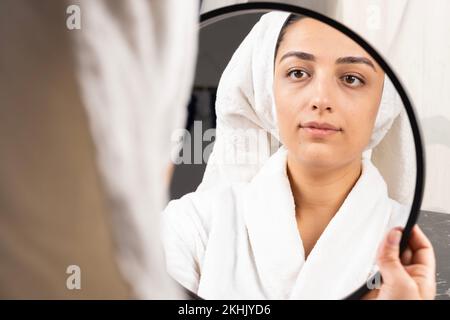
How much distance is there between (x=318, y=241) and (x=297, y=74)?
0.60ft

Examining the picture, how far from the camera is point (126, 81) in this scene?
23 cm

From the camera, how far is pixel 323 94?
0.54 meters

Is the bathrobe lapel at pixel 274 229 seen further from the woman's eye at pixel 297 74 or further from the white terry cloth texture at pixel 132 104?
the white terry cloth texture at pixel 132 104

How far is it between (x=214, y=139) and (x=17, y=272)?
13.5 inches

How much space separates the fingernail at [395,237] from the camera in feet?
1.73

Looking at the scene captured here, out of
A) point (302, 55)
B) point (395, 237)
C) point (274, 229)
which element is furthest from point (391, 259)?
point (302, 55)

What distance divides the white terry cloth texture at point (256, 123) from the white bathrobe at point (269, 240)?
0.04 ft

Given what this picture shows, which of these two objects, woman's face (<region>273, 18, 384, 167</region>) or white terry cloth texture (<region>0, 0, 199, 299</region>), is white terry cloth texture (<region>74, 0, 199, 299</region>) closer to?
white terry cloth texture (<region>0, 0, 199, 299</region>)

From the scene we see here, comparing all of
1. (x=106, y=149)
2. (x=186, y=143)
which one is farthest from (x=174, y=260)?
(x=106, y=149)

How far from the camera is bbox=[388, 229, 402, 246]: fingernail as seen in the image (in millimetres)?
526

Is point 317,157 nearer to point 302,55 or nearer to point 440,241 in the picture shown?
point 302,55

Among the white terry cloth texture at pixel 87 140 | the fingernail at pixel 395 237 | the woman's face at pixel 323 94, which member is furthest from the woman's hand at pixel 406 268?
the white terry cloth texture at pixel 87 140

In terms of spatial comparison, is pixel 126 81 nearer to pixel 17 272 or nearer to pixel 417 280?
pixel 17 272

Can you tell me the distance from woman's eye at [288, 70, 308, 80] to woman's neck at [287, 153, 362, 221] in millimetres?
88
